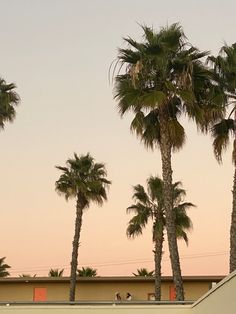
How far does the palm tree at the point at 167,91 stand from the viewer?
23375 millimetres

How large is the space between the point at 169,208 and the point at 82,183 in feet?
55.5

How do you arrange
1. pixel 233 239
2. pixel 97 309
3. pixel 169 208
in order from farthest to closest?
pixel 169 208, pixel 233 239, pixel 97 309

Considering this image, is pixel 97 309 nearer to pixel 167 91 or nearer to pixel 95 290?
pixel 167 91

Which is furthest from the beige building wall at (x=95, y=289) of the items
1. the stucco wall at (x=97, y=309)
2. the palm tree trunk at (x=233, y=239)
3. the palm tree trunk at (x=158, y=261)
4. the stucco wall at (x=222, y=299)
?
the stucco wall at (x=222, y=299)

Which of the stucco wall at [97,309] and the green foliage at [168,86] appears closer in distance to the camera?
the stucco wall at [97,309]

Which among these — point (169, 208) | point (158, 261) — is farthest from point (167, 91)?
point (158, 261)

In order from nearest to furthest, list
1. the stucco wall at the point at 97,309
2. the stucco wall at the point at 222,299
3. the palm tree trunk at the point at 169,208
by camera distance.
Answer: the stucco wall at the point at 222,299, the stucco wall at the point at 97,309, the palm tree trunk at the point at 169,208

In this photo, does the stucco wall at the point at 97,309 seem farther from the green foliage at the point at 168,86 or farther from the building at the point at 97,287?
the building at the point at 97,287

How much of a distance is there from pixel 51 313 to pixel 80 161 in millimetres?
22983

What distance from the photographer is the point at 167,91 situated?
78.0ft

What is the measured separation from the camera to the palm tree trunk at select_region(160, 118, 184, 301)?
2239 cm

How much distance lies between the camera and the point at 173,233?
2275 centimetres

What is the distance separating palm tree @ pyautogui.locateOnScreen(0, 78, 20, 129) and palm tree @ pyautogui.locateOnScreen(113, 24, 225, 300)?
10.8 m

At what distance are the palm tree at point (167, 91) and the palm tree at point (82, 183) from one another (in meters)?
15.6
